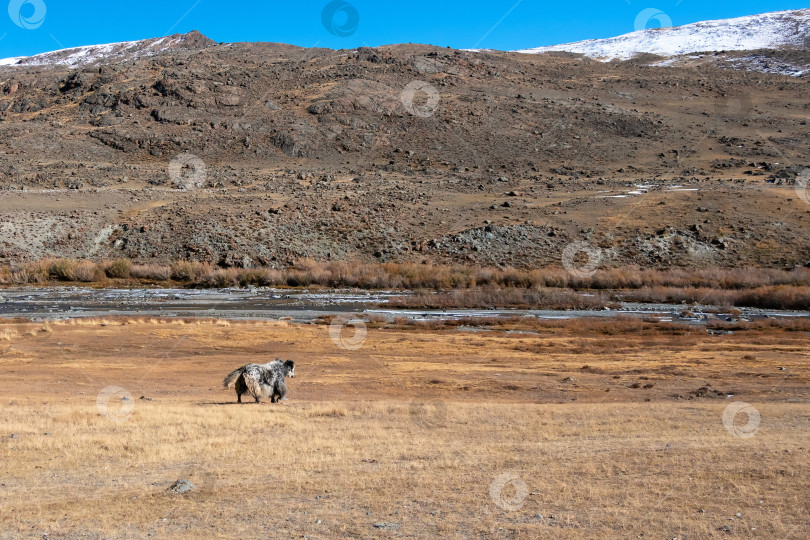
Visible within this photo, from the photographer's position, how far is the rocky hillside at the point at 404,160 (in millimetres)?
62938

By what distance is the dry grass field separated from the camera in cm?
939

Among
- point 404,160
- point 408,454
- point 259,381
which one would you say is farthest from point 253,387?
point 404,160

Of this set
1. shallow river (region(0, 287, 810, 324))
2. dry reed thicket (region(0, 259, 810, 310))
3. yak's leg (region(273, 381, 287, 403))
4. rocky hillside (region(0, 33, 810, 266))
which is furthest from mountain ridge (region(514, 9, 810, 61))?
yak's leg (region(273, 381, 287, 403))

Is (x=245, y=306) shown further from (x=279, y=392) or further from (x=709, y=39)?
(x=709, y=39)

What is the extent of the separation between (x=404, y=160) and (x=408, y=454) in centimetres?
7766

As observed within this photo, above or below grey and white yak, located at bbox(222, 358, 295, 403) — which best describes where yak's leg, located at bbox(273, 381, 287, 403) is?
below

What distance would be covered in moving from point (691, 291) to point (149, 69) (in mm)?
85650

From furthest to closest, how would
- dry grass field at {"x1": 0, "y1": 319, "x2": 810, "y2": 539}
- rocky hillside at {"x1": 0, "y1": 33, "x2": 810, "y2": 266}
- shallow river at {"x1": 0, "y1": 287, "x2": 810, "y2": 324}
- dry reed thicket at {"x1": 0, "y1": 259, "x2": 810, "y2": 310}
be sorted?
1. rocky hillside at {"x1": 0, "y1": 33, "x2": 810, "y2": 266}
2. dry reed thicket at {"x1": 0, "y1": 259, "x2": 810, "y2": 310}
3. shallow river at {"x1": 0, "y1": 287, "x2": 810, "y2": 324}
4. dry grass field at {"x1": 0, "y1": 319, "x2": 810, "y2": 539}

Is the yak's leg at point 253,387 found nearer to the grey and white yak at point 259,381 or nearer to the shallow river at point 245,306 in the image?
the grey and white yak at point 259,381

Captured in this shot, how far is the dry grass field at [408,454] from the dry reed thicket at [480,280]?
23776mm

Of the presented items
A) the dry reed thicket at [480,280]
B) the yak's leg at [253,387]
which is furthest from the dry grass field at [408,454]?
the dry reed thicket at [480,280]

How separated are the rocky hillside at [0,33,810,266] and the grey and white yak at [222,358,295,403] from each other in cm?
4394

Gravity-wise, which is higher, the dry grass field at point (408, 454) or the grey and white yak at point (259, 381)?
the grey and white yak at point (259, 381)

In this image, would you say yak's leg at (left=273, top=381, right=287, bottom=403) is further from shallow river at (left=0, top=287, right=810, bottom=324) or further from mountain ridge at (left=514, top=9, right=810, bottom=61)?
mountain ridge at (left=514, top=9, right=810, bottom=61)
